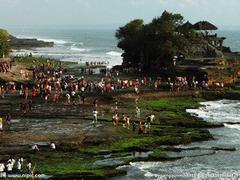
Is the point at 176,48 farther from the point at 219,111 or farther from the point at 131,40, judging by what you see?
the point at 219,111

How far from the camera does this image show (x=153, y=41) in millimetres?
86375

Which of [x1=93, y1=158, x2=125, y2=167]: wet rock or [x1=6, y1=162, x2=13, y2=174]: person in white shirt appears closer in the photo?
[x1=6, y1=162, x2=13, y2=174]: person in white shirt

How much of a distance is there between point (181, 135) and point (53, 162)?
1392cm

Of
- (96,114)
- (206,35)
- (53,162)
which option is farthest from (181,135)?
(206,35)

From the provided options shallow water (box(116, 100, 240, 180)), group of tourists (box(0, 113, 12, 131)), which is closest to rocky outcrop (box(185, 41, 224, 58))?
shallow water (box(116, 100, 240, 180))

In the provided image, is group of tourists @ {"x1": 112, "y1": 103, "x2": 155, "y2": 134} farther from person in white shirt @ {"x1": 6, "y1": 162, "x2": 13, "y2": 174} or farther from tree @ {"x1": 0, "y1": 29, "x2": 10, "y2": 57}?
tree @ {"x1": 0, "y1": 29, "x2": 10, "y2": 57}

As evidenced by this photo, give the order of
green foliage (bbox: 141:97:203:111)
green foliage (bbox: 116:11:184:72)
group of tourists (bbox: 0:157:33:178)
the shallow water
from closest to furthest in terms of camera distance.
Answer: group of tourists (bbox: 0:157:33:178), the shallow water, green foliage (bbox: 141:97:203:111), green foliage (bbox: 116:11:184:72)

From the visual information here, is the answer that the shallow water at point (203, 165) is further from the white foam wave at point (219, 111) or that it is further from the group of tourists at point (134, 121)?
the white foam wave at point (219, 111)

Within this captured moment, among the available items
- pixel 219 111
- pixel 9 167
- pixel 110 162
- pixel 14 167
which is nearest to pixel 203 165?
pixel 110 162

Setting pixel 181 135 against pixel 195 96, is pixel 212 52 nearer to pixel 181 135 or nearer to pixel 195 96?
pixel 195 96

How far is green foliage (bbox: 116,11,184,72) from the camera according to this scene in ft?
277

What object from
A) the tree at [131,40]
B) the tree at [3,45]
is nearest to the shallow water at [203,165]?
the tree at [131,40]

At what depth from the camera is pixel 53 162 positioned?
3791 centimetres

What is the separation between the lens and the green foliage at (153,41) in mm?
84438
